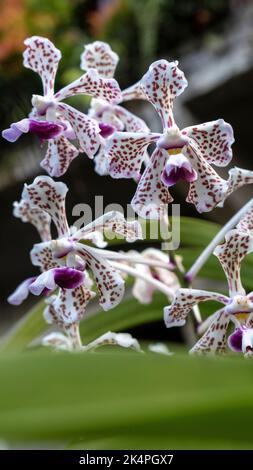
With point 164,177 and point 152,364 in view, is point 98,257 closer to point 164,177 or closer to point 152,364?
point 164,177

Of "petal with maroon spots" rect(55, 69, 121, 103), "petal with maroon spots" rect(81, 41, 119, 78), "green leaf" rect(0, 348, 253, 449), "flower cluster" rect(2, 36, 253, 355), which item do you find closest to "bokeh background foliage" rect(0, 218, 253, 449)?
"green leaf" rect(0, 348, 253, 449)

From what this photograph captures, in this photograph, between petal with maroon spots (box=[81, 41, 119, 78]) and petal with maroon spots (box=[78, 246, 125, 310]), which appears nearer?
petal with maroon spots (box=[78, 246, 125, 310])

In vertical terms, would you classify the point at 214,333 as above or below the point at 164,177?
below

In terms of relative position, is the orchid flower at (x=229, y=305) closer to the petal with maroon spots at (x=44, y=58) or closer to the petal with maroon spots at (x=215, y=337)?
the petal with maroon spots at (x=215, y=337)

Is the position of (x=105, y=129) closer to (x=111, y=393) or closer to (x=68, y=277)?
(x=68, y=277)

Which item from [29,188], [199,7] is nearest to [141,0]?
[199,7]

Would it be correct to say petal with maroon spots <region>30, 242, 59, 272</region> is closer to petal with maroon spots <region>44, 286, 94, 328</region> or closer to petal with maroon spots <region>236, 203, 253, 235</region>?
petal with maroon spots <region>44, 286, 94, 328</region>
